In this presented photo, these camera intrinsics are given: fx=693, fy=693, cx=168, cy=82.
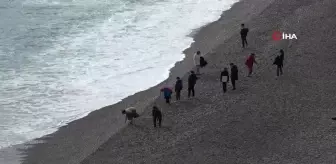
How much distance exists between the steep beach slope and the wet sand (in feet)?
0.11

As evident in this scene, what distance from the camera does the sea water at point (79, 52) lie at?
101 feet

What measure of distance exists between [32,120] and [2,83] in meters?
5.92

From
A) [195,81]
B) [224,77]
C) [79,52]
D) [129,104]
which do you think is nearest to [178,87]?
[195,81]

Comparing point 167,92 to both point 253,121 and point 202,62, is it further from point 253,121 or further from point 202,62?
point 202,62

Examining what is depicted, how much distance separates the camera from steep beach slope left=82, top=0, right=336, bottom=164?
2280 centimetres

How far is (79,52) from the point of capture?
39500 mm

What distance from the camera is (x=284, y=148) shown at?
75.2ft

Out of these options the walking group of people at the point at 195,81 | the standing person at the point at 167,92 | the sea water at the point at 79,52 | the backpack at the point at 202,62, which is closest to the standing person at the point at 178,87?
the walking group of people at the point at 195,81

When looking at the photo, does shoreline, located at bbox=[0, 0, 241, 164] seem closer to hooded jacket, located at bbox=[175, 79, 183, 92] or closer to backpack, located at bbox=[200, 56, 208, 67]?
hooded jacket, located at bbox=[175, 79, 183, 92]

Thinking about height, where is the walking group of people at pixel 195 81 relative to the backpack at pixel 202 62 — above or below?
below

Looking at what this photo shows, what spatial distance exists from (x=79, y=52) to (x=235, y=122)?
16680mm

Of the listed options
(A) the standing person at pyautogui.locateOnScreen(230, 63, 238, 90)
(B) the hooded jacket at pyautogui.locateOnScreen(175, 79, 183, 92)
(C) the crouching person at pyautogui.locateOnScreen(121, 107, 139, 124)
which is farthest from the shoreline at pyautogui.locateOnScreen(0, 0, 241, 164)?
(A) the standing person at pyautogui.locateOnScreen(230, 63, 238, 90)

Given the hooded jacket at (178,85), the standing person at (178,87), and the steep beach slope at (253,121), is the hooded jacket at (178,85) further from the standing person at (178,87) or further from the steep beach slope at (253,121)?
the steep beach slope at (253,121)

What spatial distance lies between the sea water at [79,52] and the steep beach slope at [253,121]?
186 inches
